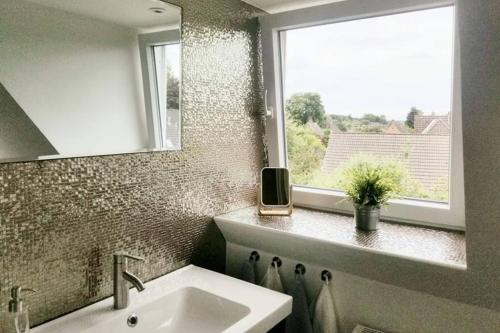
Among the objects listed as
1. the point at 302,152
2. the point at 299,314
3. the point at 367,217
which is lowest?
the point at 299,314

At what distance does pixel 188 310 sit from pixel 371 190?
0.83 metres

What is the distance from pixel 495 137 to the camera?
106 cm

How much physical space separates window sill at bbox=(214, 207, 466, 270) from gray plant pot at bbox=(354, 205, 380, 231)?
3 centimetres

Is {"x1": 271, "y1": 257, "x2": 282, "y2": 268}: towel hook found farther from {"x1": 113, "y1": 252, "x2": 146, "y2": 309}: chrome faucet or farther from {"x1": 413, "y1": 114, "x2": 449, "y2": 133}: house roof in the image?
{"x1": 413, "y1": 114, "x2": 449, "y2": 133}: house roof

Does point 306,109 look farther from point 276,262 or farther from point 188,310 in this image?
point 188,310

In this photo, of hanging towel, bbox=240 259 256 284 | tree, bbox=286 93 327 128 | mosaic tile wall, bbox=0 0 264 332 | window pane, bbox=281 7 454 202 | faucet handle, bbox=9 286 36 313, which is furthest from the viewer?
tree, bbox=286 93 327 128

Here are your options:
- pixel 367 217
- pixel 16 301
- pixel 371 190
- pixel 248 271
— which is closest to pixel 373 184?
pixel 371 190

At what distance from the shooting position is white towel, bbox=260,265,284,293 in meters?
1.55

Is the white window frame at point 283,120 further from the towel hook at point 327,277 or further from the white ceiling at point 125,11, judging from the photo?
the white ceiling at point 125,11

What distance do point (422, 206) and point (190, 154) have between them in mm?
989

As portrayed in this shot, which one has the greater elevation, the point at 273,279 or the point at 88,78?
the point at 88,78

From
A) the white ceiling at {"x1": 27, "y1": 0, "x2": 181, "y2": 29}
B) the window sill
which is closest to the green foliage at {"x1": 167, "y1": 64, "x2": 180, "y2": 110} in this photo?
the white ceiling at {"x1": 27, "y1": 0, "x2": 181, "y2": 29}

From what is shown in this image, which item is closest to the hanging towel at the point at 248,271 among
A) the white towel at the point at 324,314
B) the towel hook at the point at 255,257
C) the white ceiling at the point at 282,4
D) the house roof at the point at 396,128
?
the towel hook at the point at 255,257

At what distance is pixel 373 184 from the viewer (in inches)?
58.7
